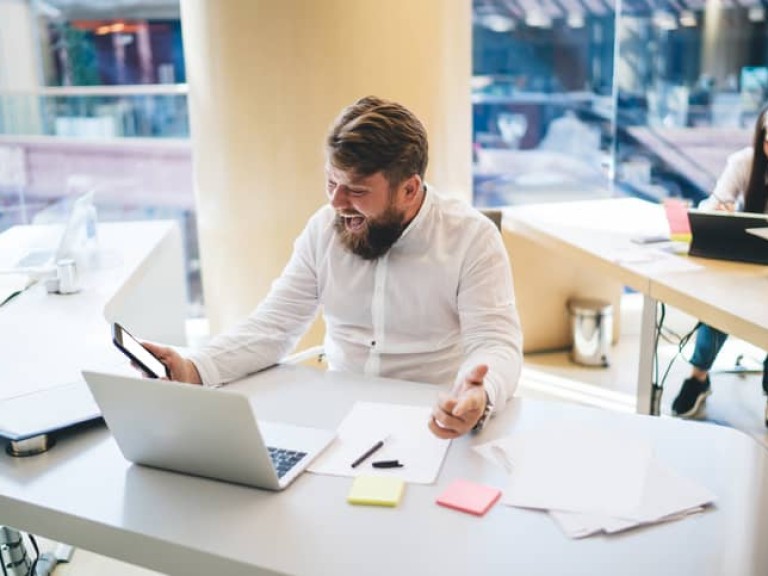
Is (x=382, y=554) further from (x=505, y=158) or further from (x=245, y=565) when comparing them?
(x=505, y=158)

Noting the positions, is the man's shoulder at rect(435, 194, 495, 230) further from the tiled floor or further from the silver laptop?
the tiled floor

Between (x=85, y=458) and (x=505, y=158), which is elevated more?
(x=505, y=158)

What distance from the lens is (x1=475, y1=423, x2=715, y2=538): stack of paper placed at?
47.6 inches

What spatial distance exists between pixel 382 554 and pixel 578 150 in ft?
11.6

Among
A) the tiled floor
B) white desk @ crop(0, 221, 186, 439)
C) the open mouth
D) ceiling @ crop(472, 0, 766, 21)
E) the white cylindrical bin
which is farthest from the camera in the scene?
ceiling @ crop(472, 0, 766, 21)

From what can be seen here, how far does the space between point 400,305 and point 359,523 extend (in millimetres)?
771

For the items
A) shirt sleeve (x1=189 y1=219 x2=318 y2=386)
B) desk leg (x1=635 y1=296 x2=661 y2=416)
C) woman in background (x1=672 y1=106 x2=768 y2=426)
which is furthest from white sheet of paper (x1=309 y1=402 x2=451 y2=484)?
woman in background (x1=672 y1=106 x2=768 y2=426)

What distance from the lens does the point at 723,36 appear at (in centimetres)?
436

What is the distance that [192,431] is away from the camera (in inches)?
49.8

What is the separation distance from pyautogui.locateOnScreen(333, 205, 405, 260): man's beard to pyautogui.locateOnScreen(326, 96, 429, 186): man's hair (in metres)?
0.09

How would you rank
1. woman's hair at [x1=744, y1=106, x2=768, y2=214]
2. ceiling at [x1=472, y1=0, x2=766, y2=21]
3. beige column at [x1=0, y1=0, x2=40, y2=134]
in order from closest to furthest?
woman's hair at [x1=744, y1=106, x2=768, y2=214], beige column at [x1=0, y1=0, x2=40, y2=134], ceiling at [x1=472, y1=0, x2=766, y2=21]

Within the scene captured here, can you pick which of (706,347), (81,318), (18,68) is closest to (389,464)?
(81,318)

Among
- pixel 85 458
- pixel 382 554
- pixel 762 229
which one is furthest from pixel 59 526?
pixel 762 229

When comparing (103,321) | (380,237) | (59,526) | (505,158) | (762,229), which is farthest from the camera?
(505,158)
